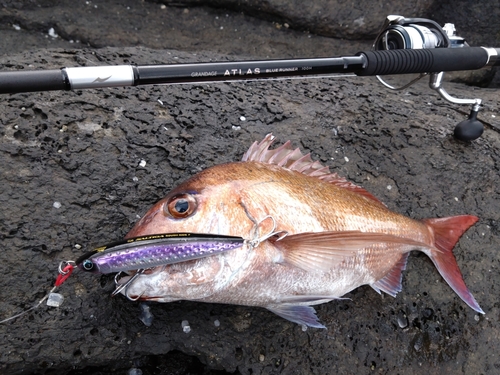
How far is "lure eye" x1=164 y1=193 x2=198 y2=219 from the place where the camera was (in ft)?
5.34

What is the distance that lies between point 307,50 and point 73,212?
2715mm

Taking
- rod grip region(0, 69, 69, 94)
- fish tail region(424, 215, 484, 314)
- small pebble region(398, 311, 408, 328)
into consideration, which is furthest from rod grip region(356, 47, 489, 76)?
rod grip region(0, 69, 69, 94)

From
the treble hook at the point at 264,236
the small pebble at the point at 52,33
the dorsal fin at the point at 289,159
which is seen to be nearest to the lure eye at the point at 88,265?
the treble hook at the point at 264,236

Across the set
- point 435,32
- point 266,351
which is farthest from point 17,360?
point 435,32

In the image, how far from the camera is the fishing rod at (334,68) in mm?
1660

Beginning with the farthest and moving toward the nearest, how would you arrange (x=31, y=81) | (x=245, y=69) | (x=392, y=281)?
(x=392, y=281), (x=245, y=69), (x=31, y=81)

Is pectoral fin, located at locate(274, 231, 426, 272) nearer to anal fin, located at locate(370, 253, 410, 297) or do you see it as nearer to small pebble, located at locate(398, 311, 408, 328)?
anal fin, located at locate(370, 253, 410, 297)

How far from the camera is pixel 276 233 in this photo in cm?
169

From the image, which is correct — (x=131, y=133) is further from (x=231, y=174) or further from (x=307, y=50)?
(x=307, y=50)

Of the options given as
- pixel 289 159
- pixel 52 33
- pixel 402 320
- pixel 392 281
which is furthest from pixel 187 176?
pixel 52 33

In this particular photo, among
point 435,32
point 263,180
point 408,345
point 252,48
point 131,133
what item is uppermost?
point 435,32

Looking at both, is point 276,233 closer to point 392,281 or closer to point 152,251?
point 152,251

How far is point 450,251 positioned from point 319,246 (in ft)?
3.00

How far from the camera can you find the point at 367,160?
2.54m
